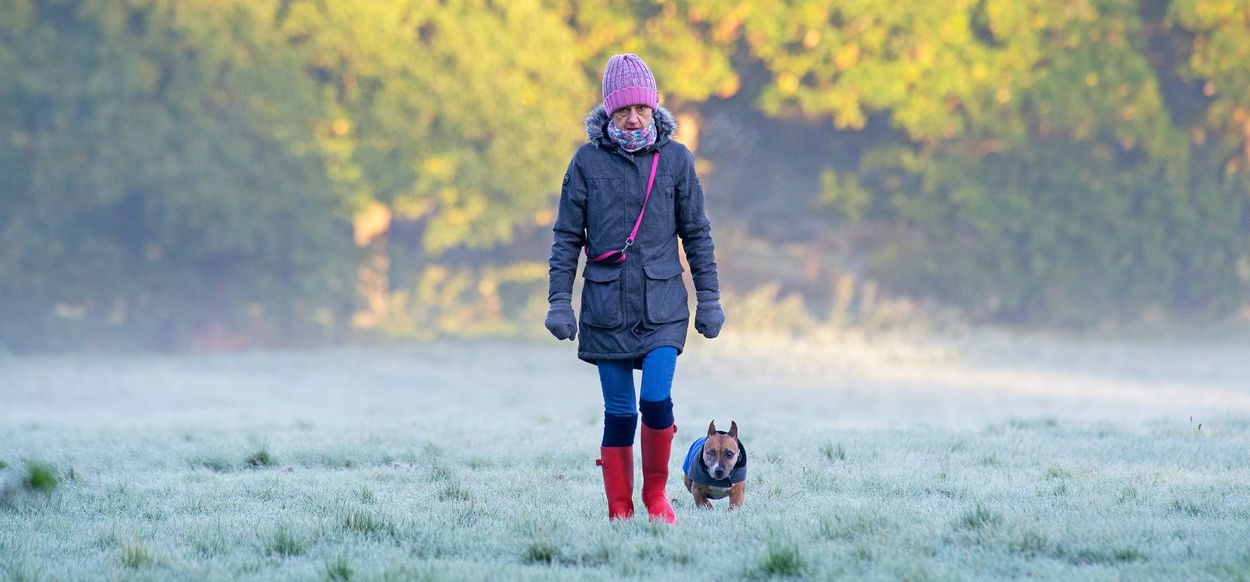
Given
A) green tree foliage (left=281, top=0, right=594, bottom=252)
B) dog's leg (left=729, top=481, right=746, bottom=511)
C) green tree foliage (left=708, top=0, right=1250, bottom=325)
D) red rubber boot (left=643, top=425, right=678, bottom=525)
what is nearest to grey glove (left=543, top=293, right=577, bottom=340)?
red rubber boot (left=643, top=425, right=678, bottom=525)

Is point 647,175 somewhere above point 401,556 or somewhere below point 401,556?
above

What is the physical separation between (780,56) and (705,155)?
11.3 feet

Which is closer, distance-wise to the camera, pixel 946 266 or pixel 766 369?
pixel 766 369

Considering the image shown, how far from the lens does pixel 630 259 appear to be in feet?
16.6

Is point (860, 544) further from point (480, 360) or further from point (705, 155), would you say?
point (705, 155)

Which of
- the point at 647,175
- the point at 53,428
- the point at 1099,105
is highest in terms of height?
the point at 1099,105

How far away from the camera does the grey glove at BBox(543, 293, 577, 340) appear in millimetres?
5012

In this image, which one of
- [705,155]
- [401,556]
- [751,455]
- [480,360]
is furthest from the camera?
[705,155]

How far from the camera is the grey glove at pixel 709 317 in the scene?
16.8 ft

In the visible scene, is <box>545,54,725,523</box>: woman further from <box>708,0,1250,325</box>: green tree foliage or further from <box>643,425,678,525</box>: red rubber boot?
<box>708,0,1250,325</box>: green tree foliage

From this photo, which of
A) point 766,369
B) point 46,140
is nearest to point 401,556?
point 766,369

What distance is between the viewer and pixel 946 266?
22.2 metres

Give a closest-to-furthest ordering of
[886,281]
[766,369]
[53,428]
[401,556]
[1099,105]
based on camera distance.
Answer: [401,556] < [53,428] < [766,369] < [1099,105] < [886,281]

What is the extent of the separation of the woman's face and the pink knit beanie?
1.0 inches
